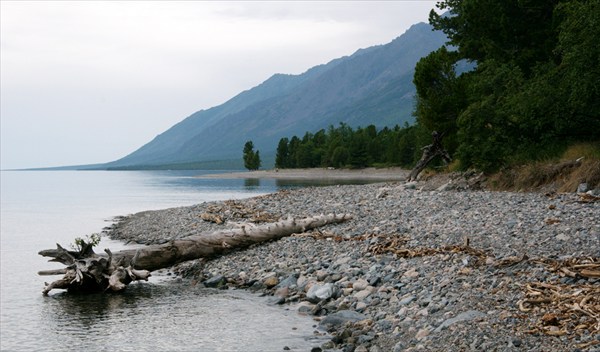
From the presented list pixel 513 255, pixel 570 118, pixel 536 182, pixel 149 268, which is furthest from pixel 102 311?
pixel 570 118

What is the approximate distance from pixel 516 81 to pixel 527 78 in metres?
5.20

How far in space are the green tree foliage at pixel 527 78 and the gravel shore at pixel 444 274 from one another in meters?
7.03

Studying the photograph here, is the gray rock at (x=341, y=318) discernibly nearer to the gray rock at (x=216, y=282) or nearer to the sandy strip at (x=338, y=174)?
the gray rock at (x=216, y=282)

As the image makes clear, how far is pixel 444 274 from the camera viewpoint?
1515cm

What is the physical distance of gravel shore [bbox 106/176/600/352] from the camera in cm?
1080

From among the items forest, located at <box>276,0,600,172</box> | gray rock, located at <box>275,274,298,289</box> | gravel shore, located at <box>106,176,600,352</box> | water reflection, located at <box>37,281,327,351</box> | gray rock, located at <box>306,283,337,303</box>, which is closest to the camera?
gravel shore, located at <box>106,176,600,352</box>

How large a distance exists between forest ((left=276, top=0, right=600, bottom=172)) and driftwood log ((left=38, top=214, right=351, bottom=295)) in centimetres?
1290

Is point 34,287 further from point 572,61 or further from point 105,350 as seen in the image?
point 572,61

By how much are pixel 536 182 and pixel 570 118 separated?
12.5 ft

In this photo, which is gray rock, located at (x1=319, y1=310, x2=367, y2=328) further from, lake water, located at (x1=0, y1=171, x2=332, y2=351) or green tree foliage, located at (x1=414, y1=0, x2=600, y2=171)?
green tree foliage, located at (x1=414, y1=0, x2=600, y2=171)

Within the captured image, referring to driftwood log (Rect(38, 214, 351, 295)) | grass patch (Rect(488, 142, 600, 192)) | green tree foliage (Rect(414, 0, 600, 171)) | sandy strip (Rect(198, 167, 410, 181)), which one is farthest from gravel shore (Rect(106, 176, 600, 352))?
sandy strip (Rect(198, 167, 410, 181))

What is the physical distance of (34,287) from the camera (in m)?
22.1

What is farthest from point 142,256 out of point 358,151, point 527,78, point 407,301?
point 358,151

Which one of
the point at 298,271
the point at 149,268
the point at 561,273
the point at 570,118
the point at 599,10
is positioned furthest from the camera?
the point at 570,118
